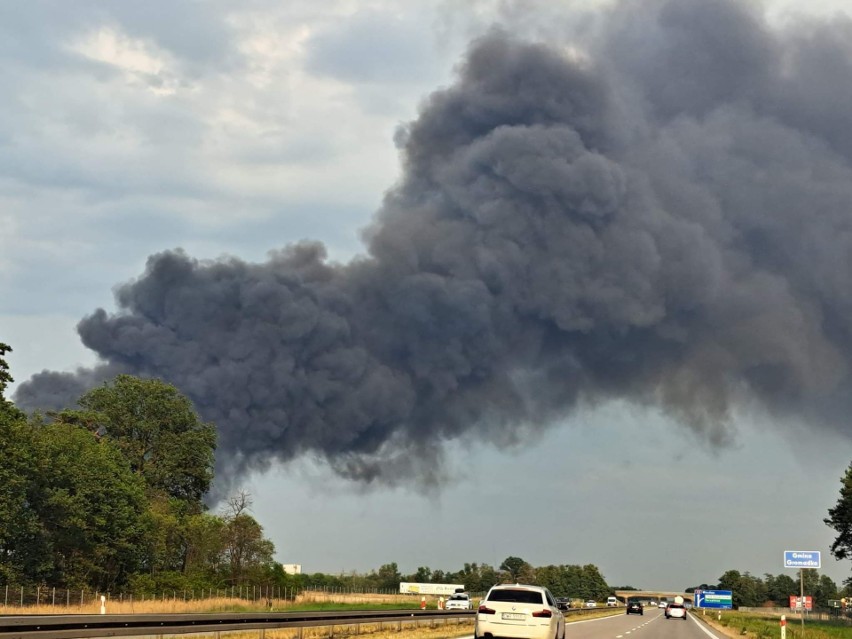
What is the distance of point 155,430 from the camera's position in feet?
411

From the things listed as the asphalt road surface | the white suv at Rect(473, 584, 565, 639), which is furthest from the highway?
the white suv at Rect(473, 584, 565, 639)

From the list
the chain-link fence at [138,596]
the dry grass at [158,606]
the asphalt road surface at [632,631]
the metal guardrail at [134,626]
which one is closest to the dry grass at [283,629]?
the dry grass at [158,606]

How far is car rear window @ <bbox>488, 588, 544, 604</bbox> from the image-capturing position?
107 feet

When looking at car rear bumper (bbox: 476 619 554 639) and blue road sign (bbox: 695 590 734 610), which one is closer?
car rear bumper (bbox: 476 619 554 639)

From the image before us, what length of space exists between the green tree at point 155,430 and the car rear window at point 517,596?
95.1 metres

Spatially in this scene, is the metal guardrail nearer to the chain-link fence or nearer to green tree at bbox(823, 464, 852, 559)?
the chain-link fence

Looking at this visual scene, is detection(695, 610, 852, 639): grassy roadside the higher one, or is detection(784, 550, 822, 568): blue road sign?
detection(784, 550, 822, 568): blue road sign

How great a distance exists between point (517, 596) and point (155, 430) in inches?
3907

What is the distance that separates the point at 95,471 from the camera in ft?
308

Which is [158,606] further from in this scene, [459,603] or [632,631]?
[632,631]

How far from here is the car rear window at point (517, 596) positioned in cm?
3247

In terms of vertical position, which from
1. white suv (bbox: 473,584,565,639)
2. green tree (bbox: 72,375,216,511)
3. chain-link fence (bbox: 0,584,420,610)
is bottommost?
chain-link fence (bbox: 0,584,420,610)

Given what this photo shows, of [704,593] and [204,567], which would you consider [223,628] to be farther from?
[704,593]

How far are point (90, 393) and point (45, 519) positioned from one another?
37.1m
